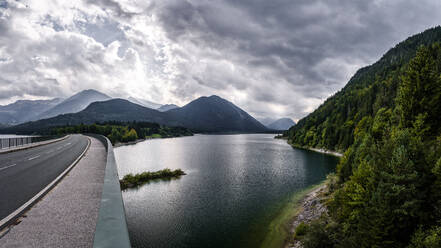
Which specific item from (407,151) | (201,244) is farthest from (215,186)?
(407,151)

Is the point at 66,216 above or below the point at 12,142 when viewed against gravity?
below

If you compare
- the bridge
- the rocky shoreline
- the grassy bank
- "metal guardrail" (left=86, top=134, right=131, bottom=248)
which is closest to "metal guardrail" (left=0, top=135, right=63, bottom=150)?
the bridge

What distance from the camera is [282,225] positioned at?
948 inches

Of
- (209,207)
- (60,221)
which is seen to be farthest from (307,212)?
(60,221)

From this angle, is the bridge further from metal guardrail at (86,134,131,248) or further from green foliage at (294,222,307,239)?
green foliage at (294,222,307,239)

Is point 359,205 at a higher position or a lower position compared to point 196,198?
higher

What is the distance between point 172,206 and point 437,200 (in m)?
26.7

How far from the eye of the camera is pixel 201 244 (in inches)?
806

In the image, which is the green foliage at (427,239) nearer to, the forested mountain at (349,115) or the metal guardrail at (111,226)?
the metal guardrail at (111,226)

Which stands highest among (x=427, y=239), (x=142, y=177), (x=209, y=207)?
(x=427, y=239)

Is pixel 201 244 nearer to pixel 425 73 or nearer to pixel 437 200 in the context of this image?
pixel 437 200

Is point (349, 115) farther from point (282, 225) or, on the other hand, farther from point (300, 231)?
point (300, 231)

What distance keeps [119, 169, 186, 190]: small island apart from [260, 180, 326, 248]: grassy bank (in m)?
24.3

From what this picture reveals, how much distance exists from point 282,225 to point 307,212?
16.3 ft
